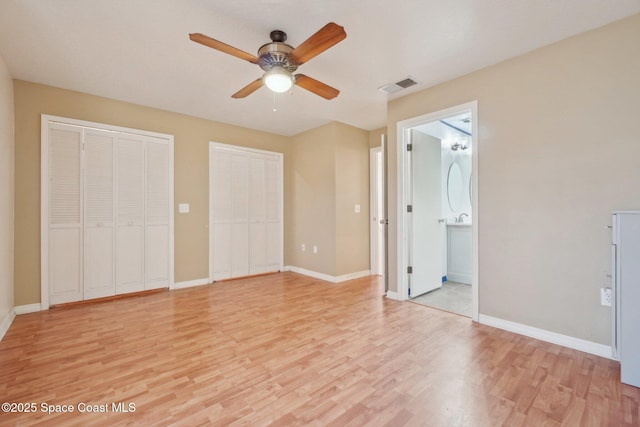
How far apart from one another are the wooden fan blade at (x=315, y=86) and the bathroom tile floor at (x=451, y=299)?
8.74 feet

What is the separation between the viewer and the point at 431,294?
3756mm

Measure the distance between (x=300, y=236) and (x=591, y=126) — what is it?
160 inches

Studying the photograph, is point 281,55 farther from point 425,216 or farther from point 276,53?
point 425,216

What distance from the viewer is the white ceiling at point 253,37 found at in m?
A: 1.96

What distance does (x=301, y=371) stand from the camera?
1.94 m

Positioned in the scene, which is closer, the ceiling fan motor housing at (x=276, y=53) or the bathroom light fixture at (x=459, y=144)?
the ceiling fan motor housing at (x=276, y=53)

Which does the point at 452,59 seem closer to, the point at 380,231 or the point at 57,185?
the point at 380,231

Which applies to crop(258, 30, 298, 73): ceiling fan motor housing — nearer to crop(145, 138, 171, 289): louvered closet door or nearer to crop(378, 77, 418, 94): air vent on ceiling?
crop(378, 77, 418, 94): air vent on ceiling

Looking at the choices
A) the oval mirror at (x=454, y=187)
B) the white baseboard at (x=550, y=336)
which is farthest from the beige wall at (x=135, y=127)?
the white baseboard at (x=550, y=336)

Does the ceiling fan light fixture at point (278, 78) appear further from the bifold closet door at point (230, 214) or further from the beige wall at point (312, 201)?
the bifold closet door at point (230, 214)

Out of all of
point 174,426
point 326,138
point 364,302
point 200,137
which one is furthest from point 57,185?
point 364,302

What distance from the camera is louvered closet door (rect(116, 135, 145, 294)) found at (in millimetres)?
3656

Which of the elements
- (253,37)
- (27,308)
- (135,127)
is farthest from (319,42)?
(27,308)

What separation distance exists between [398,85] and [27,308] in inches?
193
